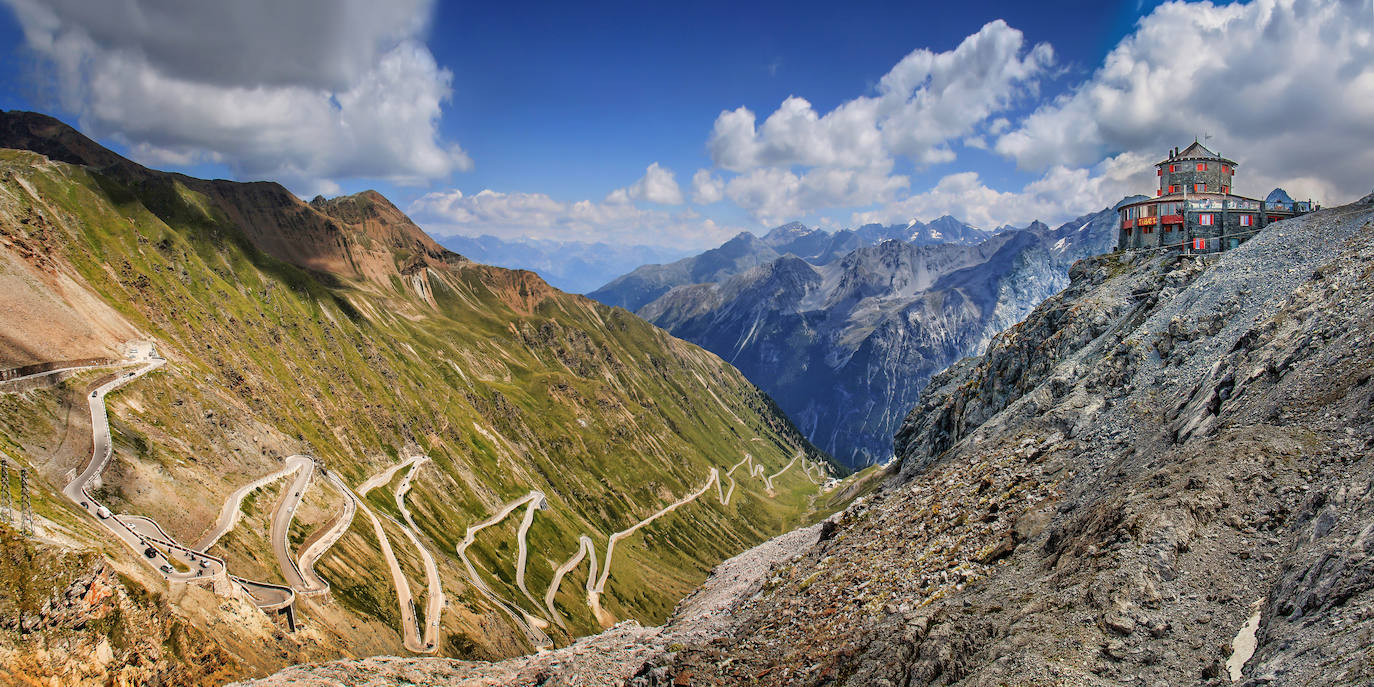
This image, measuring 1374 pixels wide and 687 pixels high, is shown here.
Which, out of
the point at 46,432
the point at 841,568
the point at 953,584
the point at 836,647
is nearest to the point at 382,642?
the point at 46,432

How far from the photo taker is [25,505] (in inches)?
2299


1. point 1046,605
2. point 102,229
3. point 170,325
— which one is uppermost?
point 102,229

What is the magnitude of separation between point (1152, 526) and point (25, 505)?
3298 inches

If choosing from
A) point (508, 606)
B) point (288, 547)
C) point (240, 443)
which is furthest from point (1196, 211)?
point (240, 443)

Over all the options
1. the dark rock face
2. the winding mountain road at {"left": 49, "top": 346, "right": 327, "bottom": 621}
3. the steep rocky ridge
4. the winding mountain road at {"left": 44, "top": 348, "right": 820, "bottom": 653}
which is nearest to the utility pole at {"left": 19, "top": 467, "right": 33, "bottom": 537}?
the steep rocky ridge

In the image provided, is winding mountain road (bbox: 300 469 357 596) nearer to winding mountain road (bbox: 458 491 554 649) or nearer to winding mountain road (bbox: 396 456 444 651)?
winding mountain road (bbox: 396 456 444 651)

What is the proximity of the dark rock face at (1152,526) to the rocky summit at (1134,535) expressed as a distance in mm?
146

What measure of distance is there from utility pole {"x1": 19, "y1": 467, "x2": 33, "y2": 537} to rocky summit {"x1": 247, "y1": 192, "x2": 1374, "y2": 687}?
79.1ft

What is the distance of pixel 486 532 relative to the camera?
16450 cm

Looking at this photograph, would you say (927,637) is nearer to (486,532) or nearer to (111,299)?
(486,532)

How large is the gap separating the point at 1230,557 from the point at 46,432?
11376cm

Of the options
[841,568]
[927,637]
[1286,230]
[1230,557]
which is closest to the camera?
[1230,557]

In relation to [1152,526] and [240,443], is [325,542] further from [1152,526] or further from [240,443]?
[1152,526]

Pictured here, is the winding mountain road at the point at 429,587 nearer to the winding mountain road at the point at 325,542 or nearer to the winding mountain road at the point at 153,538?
the winding mountain road at the point at 325,542
